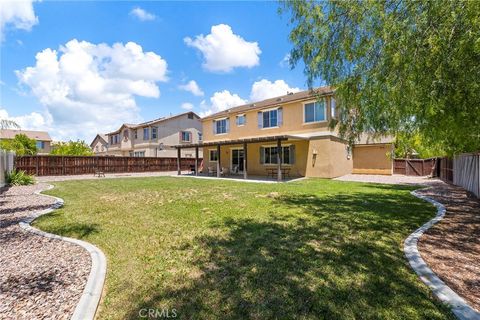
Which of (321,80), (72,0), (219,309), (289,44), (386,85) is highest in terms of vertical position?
(72,0)

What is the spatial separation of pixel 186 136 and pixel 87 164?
14878mm

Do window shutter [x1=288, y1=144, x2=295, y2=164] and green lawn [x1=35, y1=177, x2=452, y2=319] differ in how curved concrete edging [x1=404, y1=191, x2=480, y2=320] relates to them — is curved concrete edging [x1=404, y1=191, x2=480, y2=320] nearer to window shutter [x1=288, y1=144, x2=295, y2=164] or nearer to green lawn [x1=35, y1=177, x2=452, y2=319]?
green lawn [x1=35, y1=177, x2=452, y2=319]

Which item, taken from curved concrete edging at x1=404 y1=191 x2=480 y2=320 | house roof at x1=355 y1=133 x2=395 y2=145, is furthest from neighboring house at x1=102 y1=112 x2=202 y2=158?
curved concrete edging at x1=404 y1=191 x2=480 y2=320

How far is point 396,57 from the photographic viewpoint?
5.18 metres

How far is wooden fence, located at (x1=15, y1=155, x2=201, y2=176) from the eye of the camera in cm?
2045

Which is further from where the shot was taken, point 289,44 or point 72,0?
point 72,0

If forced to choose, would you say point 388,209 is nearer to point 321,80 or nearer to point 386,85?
point 386,85

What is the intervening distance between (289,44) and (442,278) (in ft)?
22.7

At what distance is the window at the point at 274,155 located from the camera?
19.4m

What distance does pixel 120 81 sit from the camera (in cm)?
2212

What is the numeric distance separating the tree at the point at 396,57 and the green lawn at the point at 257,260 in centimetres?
269

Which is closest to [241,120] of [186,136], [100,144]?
[186,136]

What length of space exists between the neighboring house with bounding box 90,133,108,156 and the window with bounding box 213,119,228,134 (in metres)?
29.0

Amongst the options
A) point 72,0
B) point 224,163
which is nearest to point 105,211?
point 72,0
